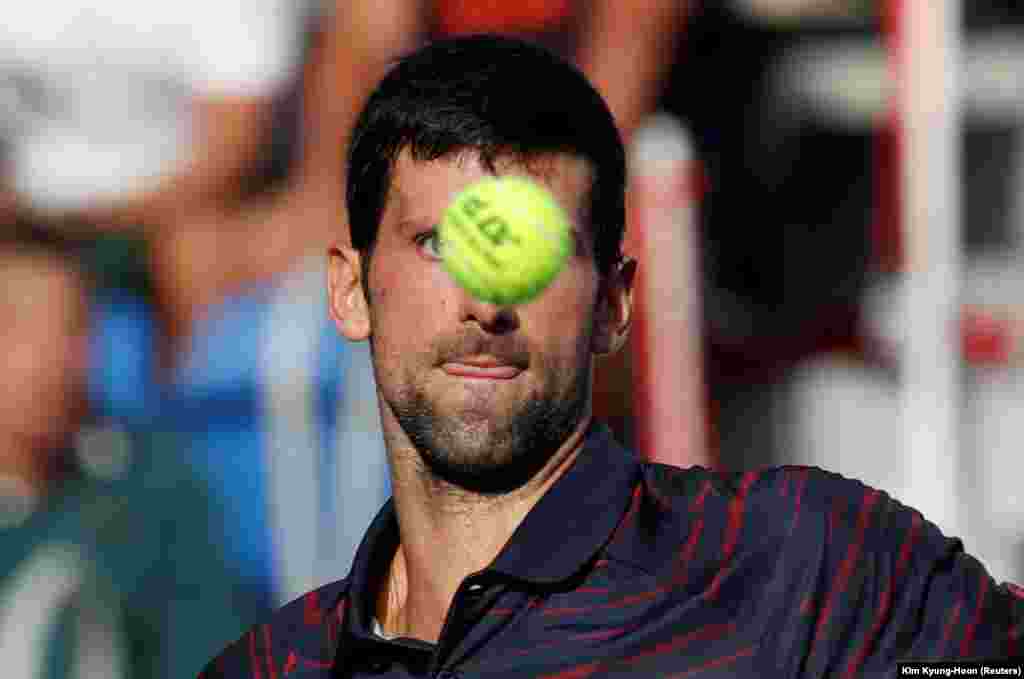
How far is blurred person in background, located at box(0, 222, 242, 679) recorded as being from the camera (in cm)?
503

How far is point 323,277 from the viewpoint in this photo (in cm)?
522

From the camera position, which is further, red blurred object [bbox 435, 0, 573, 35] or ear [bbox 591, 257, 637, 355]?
red blurred object [bbox 435, 0, 573, 35]

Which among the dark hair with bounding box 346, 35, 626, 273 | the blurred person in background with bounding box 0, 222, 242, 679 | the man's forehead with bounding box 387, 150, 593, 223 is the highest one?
the dark hair with bounding box 346, 35, 626, 273

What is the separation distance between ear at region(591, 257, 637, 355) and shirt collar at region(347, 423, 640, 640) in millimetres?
130

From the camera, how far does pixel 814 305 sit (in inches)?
217

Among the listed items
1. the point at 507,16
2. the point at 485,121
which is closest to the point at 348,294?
the point at 485,121

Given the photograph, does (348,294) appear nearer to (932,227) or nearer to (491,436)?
(491,436)

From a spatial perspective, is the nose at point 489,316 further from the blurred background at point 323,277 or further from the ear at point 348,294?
the blurred background at point 323,277

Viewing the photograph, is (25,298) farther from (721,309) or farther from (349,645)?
(349,645)

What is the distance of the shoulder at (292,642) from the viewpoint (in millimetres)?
2676

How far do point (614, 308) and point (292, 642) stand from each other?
2.37ft

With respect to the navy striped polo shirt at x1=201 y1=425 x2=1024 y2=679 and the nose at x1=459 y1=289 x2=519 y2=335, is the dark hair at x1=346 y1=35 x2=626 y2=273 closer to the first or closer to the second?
the nose at x1=459 y1=289 x2=519 y2=335

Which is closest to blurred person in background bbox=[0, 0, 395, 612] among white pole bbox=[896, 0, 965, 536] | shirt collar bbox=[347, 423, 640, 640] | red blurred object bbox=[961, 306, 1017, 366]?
white pole bbox=[896, 0, 965, 536]

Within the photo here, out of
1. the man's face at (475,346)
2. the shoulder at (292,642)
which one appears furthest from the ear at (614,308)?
the shoulder at (292,642)
